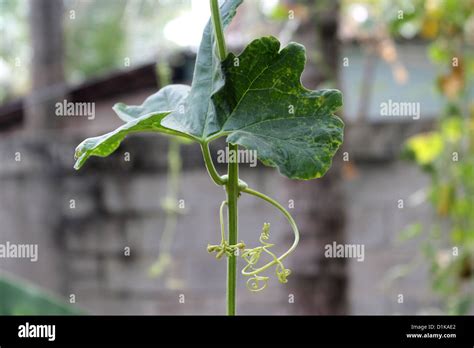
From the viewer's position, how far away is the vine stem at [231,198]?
39 cm

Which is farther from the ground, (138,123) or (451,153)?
(451,153)

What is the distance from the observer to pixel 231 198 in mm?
393

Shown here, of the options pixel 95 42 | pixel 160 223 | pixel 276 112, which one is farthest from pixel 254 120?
pixel 95 42

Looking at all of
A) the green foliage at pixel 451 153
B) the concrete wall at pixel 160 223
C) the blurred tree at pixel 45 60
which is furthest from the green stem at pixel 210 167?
the blurred tree at pixel 45 60

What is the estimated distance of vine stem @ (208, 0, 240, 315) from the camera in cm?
39

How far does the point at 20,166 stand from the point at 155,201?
509mm

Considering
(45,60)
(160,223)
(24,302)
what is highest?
(45,60)

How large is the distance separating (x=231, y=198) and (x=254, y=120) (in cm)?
5

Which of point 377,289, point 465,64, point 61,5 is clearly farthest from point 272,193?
point 61,5

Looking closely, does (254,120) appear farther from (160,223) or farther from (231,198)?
(160,223)

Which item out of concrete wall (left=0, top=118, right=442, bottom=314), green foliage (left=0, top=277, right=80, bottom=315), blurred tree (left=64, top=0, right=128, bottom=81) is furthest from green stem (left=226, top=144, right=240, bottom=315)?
blurred tree (left=64, top=0, right=128, bottom=81)

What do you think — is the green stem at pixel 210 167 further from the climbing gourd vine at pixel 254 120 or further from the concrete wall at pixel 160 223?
the concrete wall at pixel 160 223

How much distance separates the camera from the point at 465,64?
2066 millimetres

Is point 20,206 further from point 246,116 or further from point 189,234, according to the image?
point 246,116
